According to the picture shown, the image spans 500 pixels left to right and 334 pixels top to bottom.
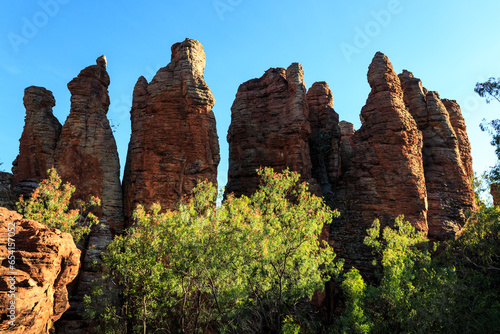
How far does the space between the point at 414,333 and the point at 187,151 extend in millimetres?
22108

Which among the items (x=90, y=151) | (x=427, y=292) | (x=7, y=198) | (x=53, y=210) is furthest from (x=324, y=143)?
(x=7, y=198)

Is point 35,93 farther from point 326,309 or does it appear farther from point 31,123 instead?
point 326,309

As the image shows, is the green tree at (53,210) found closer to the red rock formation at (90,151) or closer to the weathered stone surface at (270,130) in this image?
the red rock formation at (90,151)

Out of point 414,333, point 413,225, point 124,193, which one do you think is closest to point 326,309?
point 414,333

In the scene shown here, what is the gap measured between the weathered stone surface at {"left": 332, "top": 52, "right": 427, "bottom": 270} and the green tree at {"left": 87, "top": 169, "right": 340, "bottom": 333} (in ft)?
47.9

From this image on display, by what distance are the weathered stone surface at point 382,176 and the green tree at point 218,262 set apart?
1461 cm

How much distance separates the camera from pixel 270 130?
135 feet

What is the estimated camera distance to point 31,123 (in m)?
33.7

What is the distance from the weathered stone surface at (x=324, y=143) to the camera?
137ft

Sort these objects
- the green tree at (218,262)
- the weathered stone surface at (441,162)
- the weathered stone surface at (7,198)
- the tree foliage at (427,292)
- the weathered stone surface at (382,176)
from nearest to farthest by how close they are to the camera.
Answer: the green tree at (218,262) → the tree foliage at (427,292) → the weathered stone surface at (7,198) → the weathered stone surface at (382,176) → the weathered stone surface at (441,162)

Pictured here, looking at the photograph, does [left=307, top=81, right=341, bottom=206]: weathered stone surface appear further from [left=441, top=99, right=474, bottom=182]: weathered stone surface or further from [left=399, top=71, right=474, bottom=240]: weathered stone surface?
[left=441, top=99, right=474, bottom=182]: weathered stone surface

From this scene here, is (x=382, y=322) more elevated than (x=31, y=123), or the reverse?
(x=31, y=123)

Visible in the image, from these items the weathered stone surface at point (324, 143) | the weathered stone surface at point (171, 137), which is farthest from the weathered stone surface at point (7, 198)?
the weathered stone surface at point (324, 143)

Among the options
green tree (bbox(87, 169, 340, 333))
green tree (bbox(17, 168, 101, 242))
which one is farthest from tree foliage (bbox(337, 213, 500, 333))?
green tree (bbox(17, 168, 101, 242))
